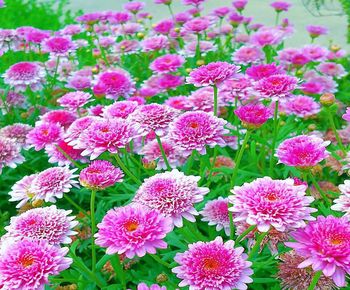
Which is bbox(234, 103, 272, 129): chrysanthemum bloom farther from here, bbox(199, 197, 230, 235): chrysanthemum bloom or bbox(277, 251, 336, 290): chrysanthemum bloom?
bbox(277, 251, 336, 290): chrysanthemum bloom

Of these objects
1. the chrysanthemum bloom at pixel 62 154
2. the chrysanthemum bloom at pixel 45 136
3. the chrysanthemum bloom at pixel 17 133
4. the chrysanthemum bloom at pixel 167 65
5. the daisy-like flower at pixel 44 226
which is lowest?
the chrysanthemum bloom at pixel 17 133

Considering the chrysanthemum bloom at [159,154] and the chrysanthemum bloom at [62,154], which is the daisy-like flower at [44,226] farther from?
the chrysanthemum bloom at [159,154]

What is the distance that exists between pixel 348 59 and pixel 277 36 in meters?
1.89

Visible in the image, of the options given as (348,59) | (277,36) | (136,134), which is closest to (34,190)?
(136,134)

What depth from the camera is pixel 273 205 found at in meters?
1.90

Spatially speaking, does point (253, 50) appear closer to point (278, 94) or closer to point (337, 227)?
point (278, 94)

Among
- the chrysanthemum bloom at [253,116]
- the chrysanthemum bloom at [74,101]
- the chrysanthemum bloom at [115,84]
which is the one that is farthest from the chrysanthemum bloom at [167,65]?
the chrysanthemum bloom at [253,116]

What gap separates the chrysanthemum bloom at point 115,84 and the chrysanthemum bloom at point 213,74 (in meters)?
0.99

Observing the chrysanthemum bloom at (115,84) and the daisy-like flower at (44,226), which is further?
the chrysanthemum bloom at (115,84)

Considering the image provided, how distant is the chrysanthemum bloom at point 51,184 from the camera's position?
2.61 m

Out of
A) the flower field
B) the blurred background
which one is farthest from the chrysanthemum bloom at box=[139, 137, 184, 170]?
A: the blurred background

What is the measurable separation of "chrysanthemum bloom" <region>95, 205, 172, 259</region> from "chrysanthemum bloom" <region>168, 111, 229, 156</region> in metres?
0.52

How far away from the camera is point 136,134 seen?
2551 millimetres

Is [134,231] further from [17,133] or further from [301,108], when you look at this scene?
[301,108]
